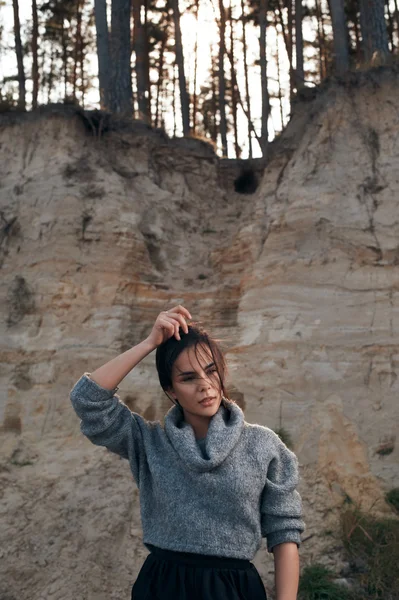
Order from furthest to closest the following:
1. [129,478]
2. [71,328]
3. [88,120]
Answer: [88,120]
[71,328]
[129,478]

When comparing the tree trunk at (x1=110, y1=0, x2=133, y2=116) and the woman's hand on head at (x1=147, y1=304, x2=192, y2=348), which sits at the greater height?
the tree trunk at (x1=110, y1=0, x2=133, y2=116)

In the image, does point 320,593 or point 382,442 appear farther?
point 382,442

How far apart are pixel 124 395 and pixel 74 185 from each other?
282 centimetres

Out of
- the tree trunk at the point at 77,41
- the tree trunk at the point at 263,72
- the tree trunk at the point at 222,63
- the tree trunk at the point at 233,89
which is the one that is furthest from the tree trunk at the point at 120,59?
the tree trunk at the point at 233,89

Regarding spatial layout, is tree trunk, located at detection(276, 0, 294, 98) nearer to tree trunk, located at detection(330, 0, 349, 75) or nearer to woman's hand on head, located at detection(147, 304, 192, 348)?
tree trunk, located at detection(330, 0, 349, 75)

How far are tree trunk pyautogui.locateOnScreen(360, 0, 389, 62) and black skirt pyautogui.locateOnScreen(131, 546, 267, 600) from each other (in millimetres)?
9226

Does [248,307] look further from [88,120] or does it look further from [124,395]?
[88,120]

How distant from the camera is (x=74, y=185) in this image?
9.05 m

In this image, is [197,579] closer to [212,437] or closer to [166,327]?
[212,437]

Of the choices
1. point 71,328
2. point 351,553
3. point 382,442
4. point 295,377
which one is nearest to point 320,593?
point 351,553

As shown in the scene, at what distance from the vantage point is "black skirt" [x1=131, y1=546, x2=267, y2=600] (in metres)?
2.72

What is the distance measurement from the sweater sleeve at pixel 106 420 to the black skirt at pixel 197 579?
0.41 meters

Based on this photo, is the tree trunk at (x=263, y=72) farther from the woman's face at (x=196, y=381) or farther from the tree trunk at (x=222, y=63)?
the woman's face at (x=196, y=381)

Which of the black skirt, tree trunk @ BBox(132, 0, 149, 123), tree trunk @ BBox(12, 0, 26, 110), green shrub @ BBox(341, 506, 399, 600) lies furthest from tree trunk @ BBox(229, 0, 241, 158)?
the black skirt
